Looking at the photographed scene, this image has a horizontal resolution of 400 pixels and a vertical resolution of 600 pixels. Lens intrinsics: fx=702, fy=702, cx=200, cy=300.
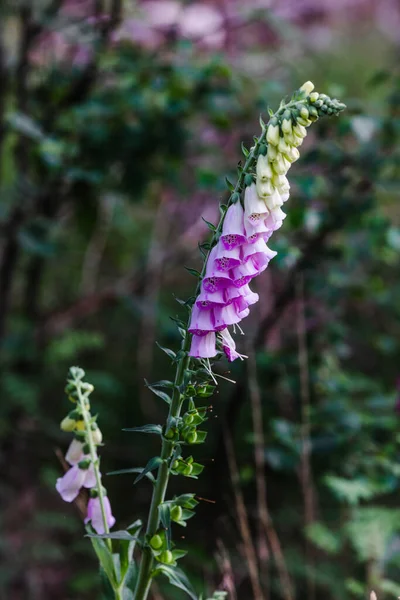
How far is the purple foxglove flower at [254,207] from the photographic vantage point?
0.91m

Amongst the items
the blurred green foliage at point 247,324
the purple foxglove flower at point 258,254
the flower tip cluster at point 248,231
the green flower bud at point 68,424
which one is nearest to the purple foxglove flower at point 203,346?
the flower tip cluster at point 248,231

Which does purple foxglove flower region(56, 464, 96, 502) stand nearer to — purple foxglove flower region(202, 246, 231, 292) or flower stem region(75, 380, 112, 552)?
flower stem region(75, 380, 112, 552)

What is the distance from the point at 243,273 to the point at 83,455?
1.24ft

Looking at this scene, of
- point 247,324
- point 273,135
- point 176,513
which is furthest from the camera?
point 247,324

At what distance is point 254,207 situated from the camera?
35.6 inches

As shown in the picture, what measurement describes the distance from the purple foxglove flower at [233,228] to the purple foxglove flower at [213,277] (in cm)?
2

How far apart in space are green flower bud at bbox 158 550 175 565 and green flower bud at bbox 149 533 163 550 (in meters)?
0.01

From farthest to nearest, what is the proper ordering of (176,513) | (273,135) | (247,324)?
(247,324) → (176,513) → (273,135)

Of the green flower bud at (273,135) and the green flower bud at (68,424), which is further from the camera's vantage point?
the green flower bud at (68,424)

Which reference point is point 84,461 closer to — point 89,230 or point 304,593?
point 89,230

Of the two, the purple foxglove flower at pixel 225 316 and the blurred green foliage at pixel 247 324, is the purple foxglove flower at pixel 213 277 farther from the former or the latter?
the blurred green foliage at pixel 247 324

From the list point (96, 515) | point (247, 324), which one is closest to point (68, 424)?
point (96, 515)

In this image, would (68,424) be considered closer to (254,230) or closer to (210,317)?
(210,317)

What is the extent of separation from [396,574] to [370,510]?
0.84m
